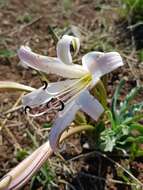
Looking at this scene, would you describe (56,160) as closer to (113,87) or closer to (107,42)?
(113,87)

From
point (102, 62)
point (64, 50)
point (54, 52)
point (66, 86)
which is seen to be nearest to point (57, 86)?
point (66, 86)

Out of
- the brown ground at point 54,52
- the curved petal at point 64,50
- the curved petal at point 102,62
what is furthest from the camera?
the brown ground at point 54,52

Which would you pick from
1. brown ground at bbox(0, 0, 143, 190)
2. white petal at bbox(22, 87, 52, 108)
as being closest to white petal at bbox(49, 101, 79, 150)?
white petal at bbox(22, 87, 52, 108)

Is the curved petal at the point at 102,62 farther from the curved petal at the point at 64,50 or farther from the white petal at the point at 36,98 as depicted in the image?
the white petal at the point at 36,98

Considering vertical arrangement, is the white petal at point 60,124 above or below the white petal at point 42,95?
below

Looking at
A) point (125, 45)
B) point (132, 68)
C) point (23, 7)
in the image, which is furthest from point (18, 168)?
point (23, 7)

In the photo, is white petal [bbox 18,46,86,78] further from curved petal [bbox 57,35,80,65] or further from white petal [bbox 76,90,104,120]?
white petal [bbox 76,90,104,120]

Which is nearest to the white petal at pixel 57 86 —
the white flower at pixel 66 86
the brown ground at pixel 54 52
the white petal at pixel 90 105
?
the white flower at pixel 66 86
